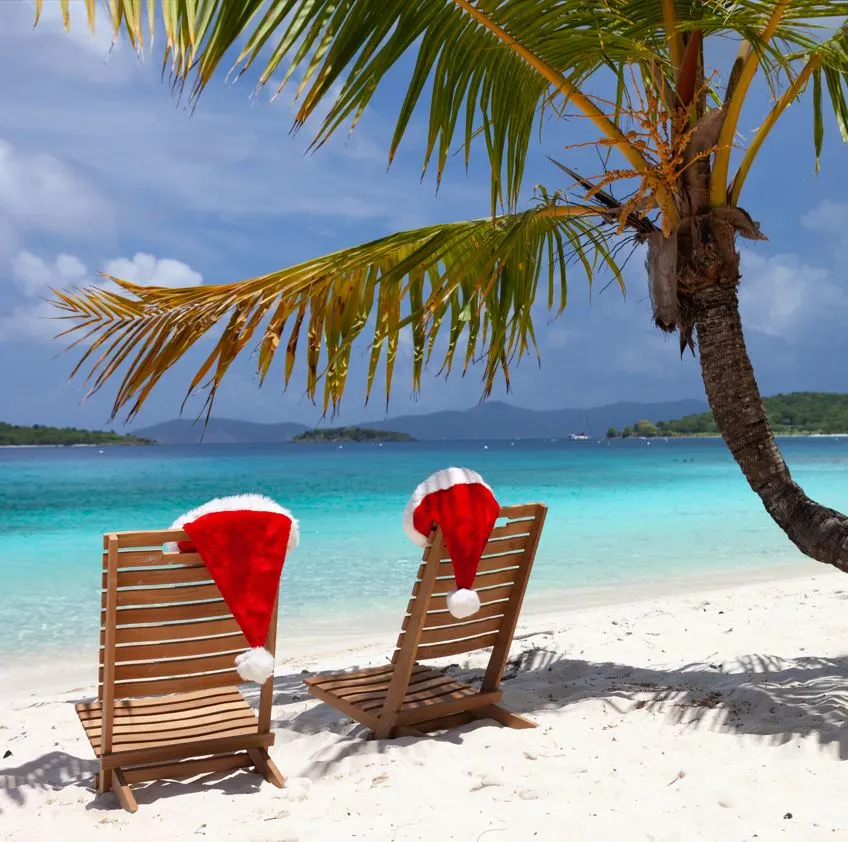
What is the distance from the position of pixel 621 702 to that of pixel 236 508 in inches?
68.2

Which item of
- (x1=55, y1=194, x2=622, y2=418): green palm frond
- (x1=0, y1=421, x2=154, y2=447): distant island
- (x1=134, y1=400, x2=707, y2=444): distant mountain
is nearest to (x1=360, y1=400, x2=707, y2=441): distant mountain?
(x1=134, y1=400, x2=707, y2=444): distant mountain

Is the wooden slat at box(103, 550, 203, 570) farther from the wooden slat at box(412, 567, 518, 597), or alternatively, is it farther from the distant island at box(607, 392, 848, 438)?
the distant island at box(607, 392, 848, 438)

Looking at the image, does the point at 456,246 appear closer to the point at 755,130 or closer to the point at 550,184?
the point at 550,184

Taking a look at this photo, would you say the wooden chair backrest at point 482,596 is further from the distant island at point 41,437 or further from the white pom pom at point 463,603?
the distant island at point 41,437

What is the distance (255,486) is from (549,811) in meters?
25.6

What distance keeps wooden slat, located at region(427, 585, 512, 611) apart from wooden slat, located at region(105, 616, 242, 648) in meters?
0.68

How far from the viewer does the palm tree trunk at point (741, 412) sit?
11.8 feet

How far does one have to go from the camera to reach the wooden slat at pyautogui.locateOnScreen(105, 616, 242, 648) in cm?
256

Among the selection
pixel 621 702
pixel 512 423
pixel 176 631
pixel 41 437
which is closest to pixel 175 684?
pixel 176 631

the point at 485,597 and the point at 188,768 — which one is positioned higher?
the point at 485,597

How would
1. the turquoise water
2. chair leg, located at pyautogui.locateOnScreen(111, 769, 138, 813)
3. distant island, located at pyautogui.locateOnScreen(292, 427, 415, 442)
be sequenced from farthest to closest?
distant island, located at pyautogui.locateOnScreen(292, 427, 415, 442)
the turquoise water
chair leg, located at pyautogui.locateOnScreen(111, 769, 138, 813)

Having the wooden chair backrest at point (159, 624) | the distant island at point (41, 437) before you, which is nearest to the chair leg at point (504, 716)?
the wooden chair backrest at point (159, 624)

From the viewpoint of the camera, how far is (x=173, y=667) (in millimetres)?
2639

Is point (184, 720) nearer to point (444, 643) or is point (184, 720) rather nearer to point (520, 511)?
point (444, 643)
